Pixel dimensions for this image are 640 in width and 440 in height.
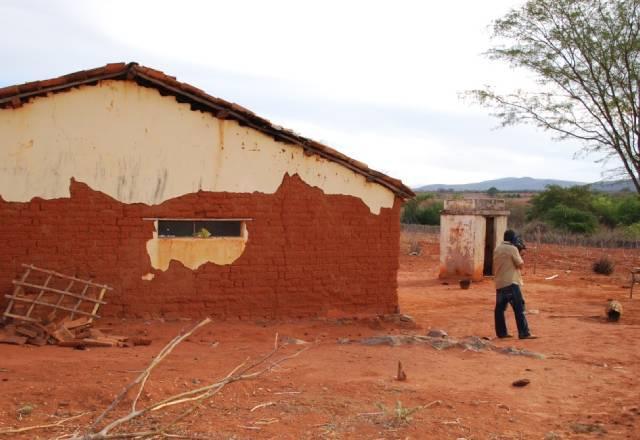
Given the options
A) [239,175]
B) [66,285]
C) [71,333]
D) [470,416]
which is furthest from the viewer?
[239,175]

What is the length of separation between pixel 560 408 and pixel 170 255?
6032mm

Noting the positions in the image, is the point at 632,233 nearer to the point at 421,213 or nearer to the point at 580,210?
the point at 580,210

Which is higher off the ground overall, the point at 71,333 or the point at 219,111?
the point at 219,111

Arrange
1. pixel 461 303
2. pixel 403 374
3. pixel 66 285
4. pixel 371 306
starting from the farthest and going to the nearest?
1. pixel 461 303
2. pixel 371 306
3. pixel 66 285
4. pixel 403 374

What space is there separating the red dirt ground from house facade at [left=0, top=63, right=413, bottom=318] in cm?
60

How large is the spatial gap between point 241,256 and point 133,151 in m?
2.22

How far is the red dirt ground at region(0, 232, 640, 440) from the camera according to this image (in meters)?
5.79

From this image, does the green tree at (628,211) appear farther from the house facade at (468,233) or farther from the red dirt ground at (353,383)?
the red dirt ground at (353,383)

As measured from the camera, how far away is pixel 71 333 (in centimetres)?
923

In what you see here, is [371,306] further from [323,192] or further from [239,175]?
[239,175]

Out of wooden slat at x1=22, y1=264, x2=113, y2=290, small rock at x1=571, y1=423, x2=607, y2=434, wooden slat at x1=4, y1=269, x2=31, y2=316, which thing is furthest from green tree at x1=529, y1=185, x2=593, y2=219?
small rock at x1=571, y1=423, x2=607, y2=434

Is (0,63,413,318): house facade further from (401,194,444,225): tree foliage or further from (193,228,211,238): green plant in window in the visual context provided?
(401,194,444,225): tree foliage

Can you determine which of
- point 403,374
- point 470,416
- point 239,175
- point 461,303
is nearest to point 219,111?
point 239,175

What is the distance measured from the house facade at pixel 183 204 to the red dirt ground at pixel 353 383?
596mm
